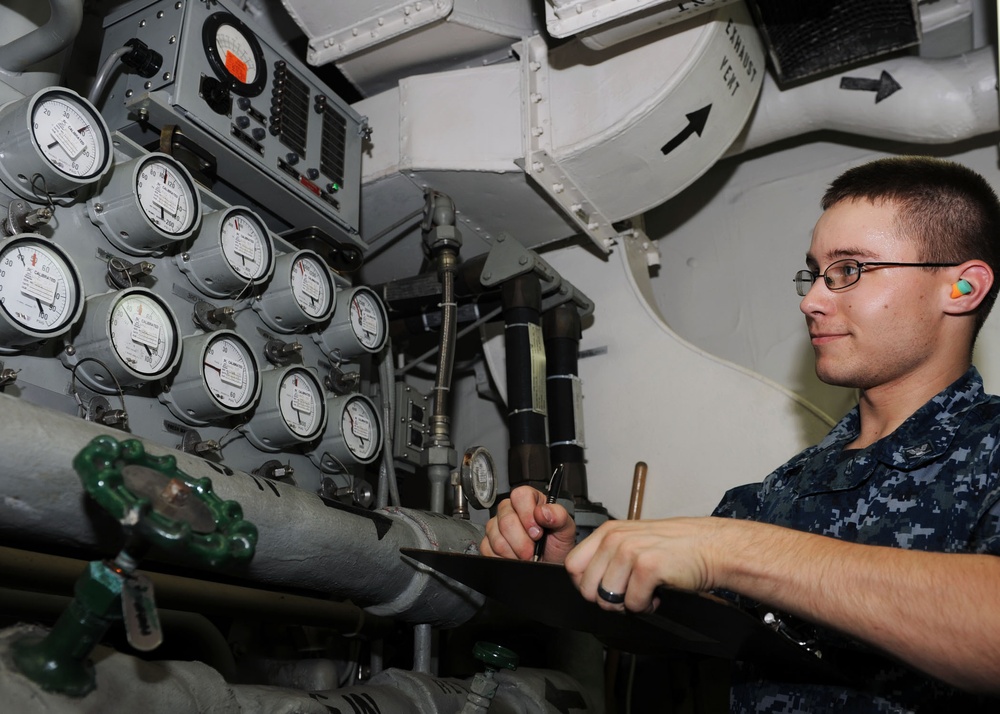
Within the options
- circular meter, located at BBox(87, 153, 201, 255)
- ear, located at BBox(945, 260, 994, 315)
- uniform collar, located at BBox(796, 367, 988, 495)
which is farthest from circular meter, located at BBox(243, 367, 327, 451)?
ear, located at BBox(945, 260, 994, 315)

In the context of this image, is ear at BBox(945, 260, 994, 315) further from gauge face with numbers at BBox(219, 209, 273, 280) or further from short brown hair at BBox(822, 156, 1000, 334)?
gauge face with numbers at BBox(219, 209, 273, 280)

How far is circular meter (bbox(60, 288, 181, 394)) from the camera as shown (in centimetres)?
187

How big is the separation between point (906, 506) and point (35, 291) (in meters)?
1.65

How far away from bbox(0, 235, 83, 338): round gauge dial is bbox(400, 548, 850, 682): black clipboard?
0.90m

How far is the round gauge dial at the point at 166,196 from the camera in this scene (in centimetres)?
204

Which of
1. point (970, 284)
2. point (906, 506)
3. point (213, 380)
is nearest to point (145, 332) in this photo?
point (213, 380)

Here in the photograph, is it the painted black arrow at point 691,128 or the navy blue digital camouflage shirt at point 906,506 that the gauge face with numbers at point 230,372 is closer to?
the navy blue digital camouflage shirt at point 906,506

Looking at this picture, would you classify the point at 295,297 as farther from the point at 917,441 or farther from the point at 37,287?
the point at 917,441

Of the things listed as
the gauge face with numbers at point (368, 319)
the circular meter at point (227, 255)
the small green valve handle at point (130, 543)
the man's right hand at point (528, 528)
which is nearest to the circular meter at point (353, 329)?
the gauge face with numbers at point (368, 319)

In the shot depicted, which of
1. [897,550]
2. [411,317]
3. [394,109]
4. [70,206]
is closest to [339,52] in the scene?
[394,109]

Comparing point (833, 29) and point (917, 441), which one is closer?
point (917, 441)

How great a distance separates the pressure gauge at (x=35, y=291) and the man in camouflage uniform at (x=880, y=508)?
98cm

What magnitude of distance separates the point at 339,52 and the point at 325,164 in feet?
1.43

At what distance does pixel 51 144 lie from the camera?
73.1 inches
